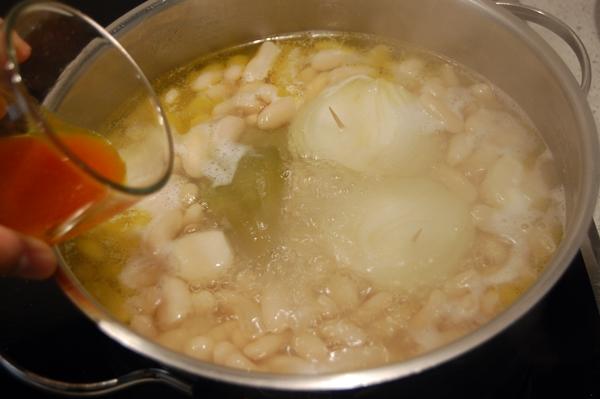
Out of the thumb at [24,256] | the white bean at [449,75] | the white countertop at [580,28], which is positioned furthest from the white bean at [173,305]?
the white countertop at [580,28]

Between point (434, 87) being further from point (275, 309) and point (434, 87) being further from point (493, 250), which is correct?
point (275, 309)

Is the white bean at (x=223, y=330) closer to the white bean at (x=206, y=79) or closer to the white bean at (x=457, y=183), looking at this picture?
the white bean at (x=457, y=183)

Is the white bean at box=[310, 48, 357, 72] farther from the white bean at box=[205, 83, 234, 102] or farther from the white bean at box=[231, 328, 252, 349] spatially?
the white bean at box=[231, 328, 252, 349]

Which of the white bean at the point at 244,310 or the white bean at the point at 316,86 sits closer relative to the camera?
the white bean at the point at 244,310

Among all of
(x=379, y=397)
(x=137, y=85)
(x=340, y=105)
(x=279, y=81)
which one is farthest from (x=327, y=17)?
(x=379, y=397)

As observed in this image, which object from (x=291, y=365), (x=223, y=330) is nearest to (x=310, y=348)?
(x=291, y=365)

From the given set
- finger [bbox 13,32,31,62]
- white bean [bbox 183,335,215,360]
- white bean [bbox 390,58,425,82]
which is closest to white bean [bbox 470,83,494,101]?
white bean [bbox 390,58,425,82]

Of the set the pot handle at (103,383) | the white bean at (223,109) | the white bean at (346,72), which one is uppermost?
the white bean at (346,72)
